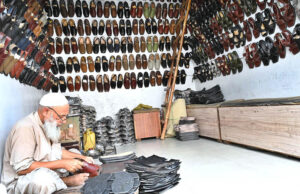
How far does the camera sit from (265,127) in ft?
10.6

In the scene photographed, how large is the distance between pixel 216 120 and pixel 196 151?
0.92 meters

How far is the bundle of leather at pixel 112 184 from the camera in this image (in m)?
1.76

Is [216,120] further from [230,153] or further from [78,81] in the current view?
[78,81]

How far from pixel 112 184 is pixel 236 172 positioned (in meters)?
1.51

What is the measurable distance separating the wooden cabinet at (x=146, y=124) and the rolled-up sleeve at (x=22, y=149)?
13.0 ft

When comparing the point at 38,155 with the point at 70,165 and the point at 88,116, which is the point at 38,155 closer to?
the point at 70,165

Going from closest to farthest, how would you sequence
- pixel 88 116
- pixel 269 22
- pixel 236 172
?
pixel 236 172
pixel 269 22
pixel 88 116

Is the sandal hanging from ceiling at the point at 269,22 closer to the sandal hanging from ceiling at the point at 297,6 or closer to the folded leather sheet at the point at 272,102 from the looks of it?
the sandal hanging from ceiling at the point at 297,6

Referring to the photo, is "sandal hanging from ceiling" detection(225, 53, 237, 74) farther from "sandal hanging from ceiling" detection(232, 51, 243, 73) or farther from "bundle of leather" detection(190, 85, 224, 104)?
"bundle of leather" detection(190, 85, 224, 104)

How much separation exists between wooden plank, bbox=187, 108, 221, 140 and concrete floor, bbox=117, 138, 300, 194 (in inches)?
31.0

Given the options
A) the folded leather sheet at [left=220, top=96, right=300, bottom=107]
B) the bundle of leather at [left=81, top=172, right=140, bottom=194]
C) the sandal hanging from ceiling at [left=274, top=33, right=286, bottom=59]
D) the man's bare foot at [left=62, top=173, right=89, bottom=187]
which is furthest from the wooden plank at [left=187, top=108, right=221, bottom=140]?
the man's bare foot at [left=62, top=173, right=89, bottom=187]

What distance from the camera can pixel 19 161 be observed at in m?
1.72

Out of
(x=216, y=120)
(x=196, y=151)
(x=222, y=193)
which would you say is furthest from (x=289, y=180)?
(x=216, y=120)

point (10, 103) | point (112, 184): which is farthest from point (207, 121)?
point (10, 103)
